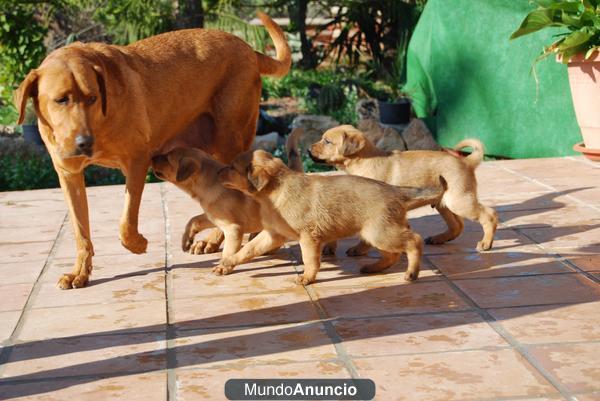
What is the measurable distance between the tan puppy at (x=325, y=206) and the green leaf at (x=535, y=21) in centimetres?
393

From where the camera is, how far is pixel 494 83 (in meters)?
11.0

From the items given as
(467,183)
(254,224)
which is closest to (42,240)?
(254,224)

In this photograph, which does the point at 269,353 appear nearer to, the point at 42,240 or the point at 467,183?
the point at 467,183

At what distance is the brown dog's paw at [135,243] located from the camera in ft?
19.5

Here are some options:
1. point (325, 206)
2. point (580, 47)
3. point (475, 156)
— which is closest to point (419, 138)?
point (580, 47)

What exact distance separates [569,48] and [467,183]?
3.45 m

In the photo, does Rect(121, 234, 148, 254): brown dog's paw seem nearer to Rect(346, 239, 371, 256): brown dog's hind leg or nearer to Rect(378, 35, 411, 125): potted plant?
Rect(346, 239, 371, 256): brown dog's hind leg

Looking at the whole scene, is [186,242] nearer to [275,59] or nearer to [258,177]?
[258,177]

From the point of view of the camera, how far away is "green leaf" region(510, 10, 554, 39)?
9039 mm

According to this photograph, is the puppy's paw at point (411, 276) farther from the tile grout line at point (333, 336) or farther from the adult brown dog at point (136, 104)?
the adult brown dog at point (136, 104)

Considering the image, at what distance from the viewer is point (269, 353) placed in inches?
175

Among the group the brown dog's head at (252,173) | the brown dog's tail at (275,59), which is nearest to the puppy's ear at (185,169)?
the brown dog's head at (252,173)

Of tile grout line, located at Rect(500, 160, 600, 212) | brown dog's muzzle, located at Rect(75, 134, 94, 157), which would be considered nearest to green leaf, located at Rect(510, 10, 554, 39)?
tile grout line, located at Rect(500, 160, 600, 212)

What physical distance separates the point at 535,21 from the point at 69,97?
5578mm
